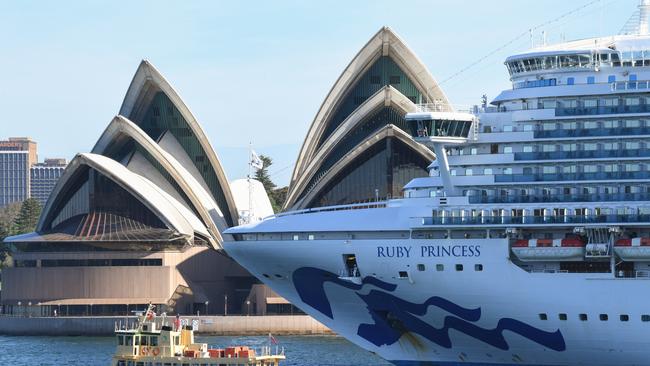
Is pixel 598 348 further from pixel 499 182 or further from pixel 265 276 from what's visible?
pixel 265 276

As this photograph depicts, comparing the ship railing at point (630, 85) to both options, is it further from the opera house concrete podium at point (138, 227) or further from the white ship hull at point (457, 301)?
the opera house concrete podium at point (138, 227)

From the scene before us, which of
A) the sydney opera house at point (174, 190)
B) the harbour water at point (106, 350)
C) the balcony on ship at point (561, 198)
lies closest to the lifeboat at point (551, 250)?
the balcony on ship at point (561, 198)

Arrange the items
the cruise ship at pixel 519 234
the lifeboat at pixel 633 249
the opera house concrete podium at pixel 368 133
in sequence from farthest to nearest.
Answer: the opera house concrete podium at pixel 368 133 → the cruise ship at pixel 519 234 → the lifeboat at pixel 633 249

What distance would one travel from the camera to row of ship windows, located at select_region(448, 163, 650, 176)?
49.3 meters

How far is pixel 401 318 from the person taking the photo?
169ft

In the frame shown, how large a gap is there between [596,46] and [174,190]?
41.0m

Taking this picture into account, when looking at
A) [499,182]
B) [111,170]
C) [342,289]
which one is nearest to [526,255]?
[499,182]

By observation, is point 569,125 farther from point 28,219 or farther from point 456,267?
point 28,219

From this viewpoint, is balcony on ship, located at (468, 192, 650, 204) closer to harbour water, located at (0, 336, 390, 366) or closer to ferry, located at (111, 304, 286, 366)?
ferry, located at (111, 304, 286, 366)

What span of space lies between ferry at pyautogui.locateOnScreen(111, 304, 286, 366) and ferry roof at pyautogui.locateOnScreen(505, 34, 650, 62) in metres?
12.2

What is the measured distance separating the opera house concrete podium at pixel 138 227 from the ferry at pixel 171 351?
114 feet

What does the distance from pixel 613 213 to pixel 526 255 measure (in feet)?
9.14

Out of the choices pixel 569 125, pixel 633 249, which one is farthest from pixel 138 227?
pixel 633 249

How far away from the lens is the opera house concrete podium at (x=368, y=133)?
83562 mm
